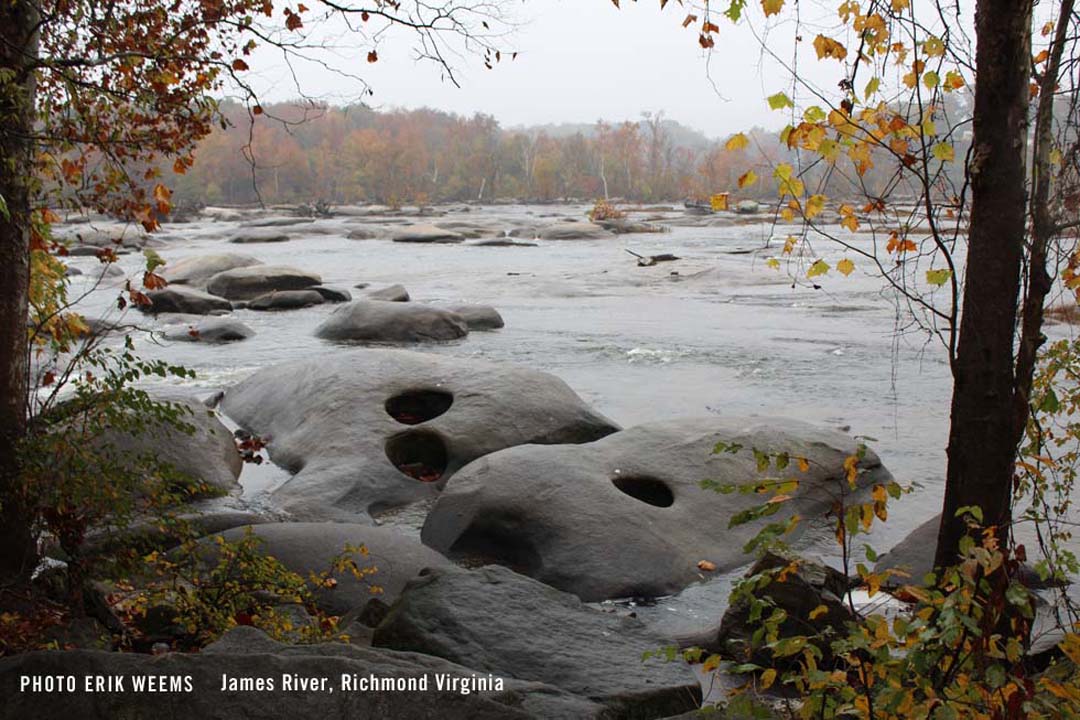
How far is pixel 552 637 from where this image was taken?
4.82 metres

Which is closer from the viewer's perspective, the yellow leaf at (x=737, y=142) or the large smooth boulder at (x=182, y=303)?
the yellow leaf at (x=737, y=142)

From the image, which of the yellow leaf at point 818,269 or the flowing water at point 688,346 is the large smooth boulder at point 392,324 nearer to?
the flowing water at point 688,346

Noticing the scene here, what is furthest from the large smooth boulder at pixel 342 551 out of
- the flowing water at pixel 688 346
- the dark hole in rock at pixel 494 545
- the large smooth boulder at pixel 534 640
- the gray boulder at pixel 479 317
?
the gray boulder at pixel 479 317

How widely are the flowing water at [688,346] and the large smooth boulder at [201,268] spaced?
5.72 ft

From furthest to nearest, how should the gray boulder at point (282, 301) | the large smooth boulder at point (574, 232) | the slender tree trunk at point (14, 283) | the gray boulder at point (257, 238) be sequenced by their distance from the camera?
the large smooth boulder at point (574, 232)
the gray boulder at point (257, 238)
the gray boulder at point (282, 301)
the slender tree trunk at point (14, 283)

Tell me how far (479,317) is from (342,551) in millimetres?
12170

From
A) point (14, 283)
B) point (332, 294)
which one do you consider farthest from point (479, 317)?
point (14, 283)

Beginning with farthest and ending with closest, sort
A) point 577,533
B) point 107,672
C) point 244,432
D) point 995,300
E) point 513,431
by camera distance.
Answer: point 244,432 → point 513,431 → point 577,533 → point 995,300 → point 107,672

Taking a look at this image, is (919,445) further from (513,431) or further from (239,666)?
(239,666)

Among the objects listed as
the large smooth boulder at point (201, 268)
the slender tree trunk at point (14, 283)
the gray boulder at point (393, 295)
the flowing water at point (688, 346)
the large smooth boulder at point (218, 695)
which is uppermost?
the slender tree trunk at point (14, 283)

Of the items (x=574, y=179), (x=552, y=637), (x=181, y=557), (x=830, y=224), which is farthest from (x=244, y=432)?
(x=574, y=179)

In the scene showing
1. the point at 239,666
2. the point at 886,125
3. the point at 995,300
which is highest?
the point at 886,125

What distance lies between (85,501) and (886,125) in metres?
3.97

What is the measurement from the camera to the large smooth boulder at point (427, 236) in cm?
4094
